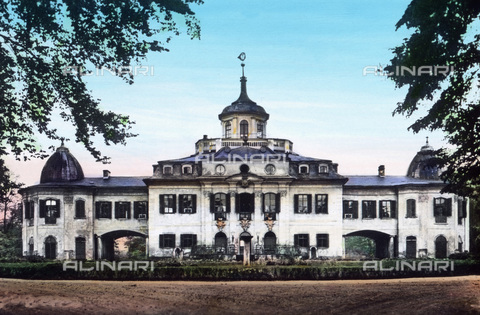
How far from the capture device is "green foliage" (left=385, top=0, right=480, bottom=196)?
50.3 ft

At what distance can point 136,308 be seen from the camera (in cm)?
1716

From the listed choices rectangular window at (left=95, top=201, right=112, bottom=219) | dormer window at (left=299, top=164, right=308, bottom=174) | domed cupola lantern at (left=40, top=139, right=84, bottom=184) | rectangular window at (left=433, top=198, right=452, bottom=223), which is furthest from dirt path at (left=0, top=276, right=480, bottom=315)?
domed cupola lantern at (left=40, top=139, right=84, bottom=184)

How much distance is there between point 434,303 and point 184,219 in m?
23.8

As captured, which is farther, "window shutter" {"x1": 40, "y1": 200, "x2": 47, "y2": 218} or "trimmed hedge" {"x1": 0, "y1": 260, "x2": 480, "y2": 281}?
"window shutter" {"x1": 40, "y1": 200, "x2": 47, "y2": 218}

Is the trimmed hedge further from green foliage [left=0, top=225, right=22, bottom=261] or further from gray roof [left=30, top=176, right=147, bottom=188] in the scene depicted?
green foliage [left=0, top=225, right=22, bottom=261]

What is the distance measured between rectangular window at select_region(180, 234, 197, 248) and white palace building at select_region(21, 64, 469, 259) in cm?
8

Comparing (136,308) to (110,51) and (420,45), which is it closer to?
(110,51)

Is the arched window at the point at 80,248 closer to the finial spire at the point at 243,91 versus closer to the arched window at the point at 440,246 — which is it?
the finial spire at the point at 243,91

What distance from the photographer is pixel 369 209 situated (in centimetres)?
4084

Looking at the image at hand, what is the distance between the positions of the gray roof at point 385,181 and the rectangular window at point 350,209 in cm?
145

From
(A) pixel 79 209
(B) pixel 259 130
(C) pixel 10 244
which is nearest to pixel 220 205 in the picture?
(B) pixel 259 130

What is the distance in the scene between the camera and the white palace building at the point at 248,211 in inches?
1529

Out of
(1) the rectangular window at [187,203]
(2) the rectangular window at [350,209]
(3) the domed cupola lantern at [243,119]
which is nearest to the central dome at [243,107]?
(3) the domed cupola lantern at [243,119]

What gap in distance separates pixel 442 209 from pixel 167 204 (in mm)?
21337
